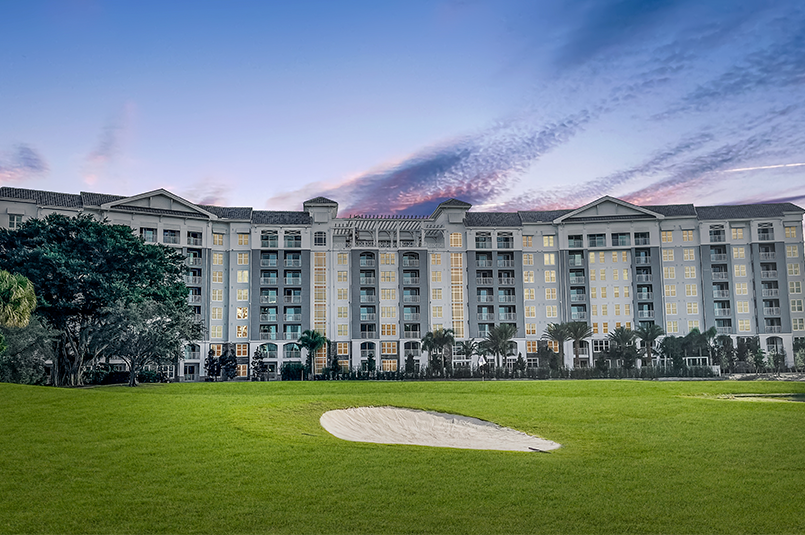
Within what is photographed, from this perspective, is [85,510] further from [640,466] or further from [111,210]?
[111,210]

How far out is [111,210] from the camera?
7462 cm

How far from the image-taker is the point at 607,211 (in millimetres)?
85062

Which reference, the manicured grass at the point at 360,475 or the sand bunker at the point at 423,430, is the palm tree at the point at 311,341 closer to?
the sand bunker at the point at 423,430

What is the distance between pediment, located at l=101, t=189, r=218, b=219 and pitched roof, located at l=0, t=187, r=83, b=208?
157 inches

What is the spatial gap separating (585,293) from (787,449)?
66.2m

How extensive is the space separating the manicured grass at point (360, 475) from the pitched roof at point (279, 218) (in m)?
55.9

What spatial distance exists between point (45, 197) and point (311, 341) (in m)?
32.8

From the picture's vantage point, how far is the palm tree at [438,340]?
7331cm

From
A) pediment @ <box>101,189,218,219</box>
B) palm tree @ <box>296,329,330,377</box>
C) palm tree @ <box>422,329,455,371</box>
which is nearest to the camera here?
palm tree @ <box>296,329,330,377</box>

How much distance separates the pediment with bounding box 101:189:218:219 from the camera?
75.2 m

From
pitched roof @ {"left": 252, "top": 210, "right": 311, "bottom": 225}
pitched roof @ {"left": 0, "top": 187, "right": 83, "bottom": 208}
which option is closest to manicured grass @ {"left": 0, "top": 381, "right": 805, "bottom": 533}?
pitched roof @ {"left": 0, "top": 187, "right": 83, "bottom": 208}

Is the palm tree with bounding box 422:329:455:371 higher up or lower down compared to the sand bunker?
higher up

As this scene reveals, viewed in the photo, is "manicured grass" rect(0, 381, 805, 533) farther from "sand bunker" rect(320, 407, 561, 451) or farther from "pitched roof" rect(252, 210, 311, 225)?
Answer: "pitched roof" rect(252, 210, 311, 225)

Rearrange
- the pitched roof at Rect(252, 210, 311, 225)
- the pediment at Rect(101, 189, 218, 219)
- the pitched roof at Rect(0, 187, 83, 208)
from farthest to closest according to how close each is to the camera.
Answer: the pitched roof at Rect(252, 210, 311, 225) < the pediment at Rect(101, 189, 218, 219) < the pitched roof at Rect(0, 187, 83, 208)
